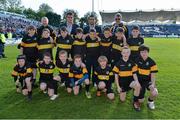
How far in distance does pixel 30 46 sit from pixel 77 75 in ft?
5.21

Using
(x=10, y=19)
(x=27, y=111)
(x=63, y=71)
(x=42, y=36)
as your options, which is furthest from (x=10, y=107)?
(x=10, y=19)

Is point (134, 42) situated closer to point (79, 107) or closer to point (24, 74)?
point (79, 107)

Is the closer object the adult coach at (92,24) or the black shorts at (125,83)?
the black shorts at (125,83)

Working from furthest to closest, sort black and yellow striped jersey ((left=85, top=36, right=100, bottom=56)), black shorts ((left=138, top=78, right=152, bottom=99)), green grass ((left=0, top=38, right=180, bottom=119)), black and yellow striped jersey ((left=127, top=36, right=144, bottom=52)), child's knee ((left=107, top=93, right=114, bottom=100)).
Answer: black and yellow striped jersey ((left=85, top=36, right=100, bottom=56)) < black and yellow striped jersey ((left=127, top=36, right=144, bottom=52)) < child's knee ((left=107, top=93, right=114, bottom=100)) < black shorts ((left=138, top=78, right=152, bottom=99)) < green grass ((left=0, top=38, right=180, bottom=119))

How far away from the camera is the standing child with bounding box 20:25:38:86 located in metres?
8.57

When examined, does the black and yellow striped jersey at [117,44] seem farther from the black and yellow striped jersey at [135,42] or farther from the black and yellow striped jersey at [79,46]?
the black and yellow striped jersey at [79,46]

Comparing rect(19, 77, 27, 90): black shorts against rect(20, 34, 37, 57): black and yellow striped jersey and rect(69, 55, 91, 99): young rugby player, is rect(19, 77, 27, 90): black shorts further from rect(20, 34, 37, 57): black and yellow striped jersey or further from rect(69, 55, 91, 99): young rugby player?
rect(69, 55, 91, 99): young rugby player

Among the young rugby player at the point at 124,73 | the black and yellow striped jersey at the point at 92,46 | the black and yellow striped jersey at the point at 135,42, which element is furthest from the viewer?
the black and yellow striped jersey at the point at 92,46

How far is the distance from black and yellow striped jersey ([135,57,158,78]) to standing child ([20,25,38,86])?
2885 millimetres

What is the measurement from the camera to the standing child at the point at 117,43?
27.3 ft

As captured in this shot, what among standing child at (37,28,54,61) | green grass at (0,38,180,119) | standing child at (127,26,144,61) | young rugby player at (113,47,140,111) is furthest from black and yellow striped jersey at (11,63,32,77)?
standing child at (127,26,144,61)

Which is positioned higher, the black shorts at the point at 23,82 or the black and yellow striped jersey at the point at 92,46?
the black and yellow striped jersey at the point at 92,46

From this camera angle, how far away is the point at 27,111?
270 inches

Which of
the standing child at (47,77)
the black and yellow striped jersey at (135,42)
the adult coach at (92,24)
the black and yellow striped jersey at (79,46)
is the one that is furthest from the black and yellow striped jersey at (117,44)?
the standing child at (47,77)
